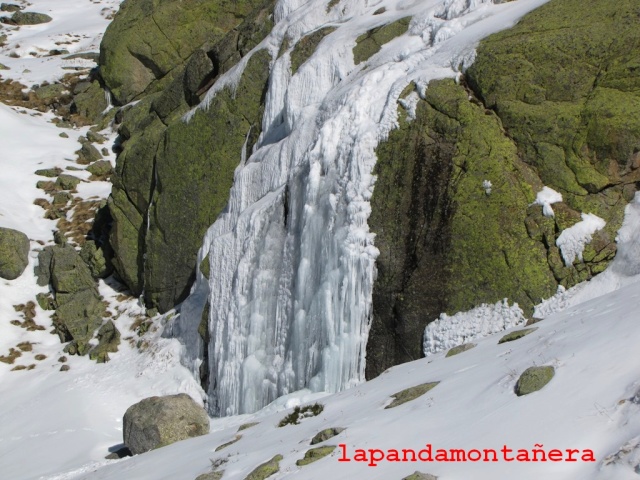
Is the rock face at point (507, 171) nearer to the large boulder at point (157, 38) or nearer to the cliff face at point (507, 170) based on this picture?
the cliff face at point (507, 170)

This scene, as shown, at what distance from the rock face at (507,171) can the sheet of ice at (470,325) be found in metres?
0.16

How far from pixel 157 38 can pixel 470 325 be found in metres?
26.8

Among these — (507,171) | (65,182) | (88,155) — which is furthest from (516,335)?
(88,155)

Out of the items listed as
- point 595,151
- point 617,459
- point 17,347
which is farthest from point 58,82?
point 617,459

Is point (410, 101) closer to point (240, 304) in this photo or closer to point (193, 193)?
point (240, 304)

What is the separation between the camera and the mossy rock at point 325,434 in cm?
835

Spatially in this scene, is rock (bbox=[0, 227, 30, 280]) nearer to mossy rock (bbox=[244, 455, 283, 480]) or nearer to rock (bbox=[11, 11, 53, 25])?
mossy rock (bbox=[244, 455, 283, 480])

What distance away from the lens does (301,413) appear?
10.9 meters

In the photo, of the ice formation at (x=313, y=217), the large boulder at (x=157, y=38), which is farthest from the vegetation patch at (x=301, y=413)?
the large boulder at (x=157, y=38)

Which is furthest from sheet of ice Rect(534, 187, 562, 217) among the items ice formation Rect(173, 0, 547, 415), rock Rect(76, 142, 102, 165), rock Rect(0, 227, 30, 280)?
rock Rect(76, 142, 102, 165)

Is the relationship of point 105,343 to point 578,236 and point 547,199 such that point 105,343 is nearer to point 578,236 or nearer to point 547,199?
point 547,199

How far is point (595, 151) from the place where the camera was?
482 inches

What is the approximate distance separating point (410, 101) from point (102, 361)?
42.6 feet

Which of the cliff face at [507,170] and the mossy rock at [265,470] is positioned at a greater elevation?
the cliff face at [507,170]
